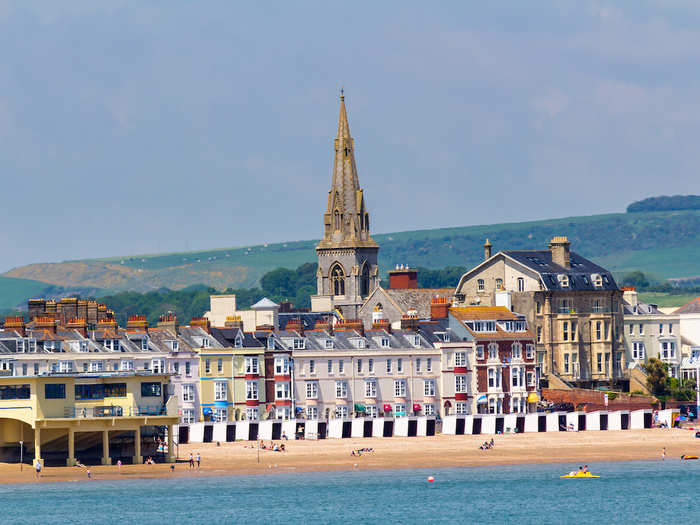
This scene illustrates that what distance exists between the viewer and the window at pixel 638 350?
173250 millimetres

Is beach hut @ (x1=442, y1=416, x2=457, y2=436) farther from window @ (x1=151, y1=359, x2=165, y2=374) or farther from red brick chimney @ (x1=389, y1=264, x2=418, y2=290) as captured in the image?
red brick chimney @ (x1=389, y1=264, x2=418, y2=290)

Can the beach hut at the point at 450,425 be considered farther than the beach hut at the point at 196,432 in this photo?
Yes

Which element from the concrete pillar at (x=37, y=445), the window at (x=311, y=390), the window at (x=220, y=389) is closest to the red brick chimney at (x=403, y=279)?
the window at (x=311, y=390)

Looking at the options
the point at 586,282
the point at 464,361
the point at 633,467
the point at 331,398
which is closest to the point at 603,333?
the point at 586,282

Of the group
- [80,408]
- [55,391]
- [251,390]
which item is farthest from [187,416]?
[55,391]

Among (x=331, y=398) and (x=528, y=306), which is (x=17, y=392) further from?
(x=528, y=306)

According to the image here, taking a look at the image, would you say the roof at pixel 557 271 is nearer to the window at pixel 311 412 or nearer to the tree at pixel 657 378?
the tree at pixel 657 378

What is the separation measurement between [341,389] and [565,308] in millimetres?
28226

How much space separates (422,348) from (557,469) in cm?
2955

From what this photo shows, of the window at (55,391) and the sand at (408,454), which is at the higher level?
the window at (55,391)

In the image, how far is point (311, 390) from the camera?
486 feet

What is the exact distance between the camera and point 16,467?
120 m

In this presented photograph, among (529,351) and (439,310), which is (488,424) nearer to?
(529,351)

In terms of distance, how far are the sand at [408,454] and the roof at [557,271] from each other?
85.9ft
